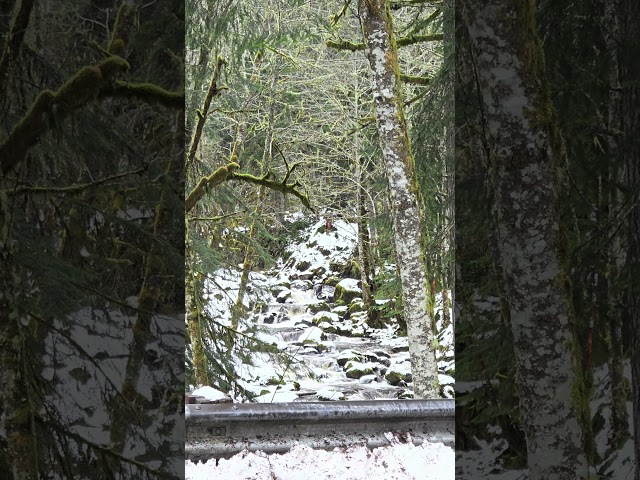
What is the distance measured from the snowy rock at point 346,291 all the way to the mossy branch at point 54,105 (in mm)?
10907

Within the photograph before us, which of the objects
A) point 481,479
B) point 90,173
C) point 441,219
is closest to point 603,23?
point 481,479

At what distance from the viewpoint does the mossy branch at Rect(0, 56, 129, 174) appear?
1.70 meters

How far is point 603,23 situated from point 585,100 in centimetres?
22

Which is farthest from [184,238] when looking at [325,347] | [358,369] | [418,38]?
[325,347]

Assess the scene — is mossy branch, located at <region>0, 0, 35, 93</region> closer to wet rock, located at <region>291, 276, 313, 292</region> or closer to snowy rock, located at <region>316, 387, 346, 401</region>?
snowy rock, located at <region>316, 387, 346, 401</region>

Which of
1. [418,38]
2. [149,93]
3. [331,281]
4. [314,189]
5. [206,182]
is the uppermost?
[418,38]

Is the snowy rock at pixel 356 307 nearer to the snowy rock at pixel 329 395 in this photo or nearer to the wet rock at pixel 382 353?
the wet rock at pixel 382 353

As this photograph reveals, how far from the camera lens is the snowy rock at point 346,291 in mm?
12531

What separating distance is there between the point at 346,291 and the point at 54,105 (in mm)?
11028

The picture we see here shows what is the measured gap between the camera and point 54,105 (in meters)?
1.71

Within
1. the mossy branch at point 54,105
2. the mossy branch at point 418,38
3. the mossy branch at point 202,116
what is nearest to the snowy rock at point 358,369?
the mossy branch at point 202,116

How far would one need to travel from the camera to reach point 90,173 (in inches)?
68.7

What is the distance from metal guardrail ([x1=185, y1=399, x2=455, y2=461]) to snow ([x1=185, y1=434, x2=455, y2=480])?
0.06 meters

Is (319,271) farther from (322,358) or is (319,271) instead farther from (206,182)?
(206,182)
